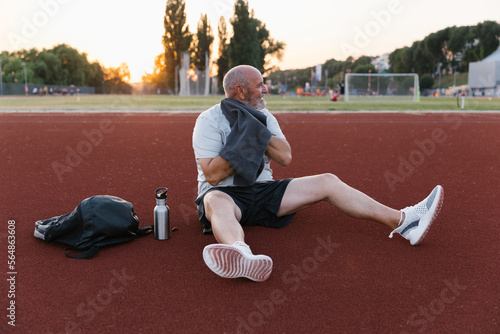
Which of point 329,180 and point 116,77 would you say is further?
point 116,77

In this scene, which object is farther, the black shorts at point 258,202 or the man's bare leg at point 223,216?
the black shorts at point 258,202

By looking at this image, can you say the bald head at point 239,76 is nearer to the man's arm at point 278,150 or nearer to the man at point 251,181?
the man at point 251,181

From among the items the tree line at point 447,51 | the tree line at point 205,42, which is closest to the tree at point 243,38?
the tree line at point 205,42

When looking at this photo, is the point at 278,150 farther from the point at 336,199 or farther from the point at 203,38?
the point at 203,38

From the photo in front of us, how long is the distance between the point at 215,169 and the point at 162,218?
607mm

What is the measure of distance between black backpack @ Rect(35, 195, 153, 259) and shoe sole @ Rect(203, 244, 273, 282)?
3.36 ft

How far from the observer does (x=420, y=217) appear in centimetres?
339

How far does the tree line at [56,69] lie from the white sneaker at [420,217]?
90.9 metres

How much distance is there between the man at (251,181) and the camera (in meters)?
3.27

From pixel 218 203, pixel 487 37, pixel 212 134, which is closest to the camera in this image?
pixel 218 203

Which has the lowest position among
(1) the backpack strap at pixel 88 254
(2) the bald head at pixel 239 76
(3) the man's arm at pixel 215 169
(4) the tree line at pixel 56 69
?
(1) the backpack strap at pixel 88 254

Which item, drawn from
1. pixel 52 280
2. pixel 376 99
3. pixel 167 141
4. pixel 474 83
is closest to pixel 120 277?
pixel 52 280

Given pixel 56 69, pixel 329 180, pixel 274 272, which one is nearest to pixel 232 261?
pixel 274 272

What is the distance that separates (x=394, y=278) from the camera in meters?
2.89
